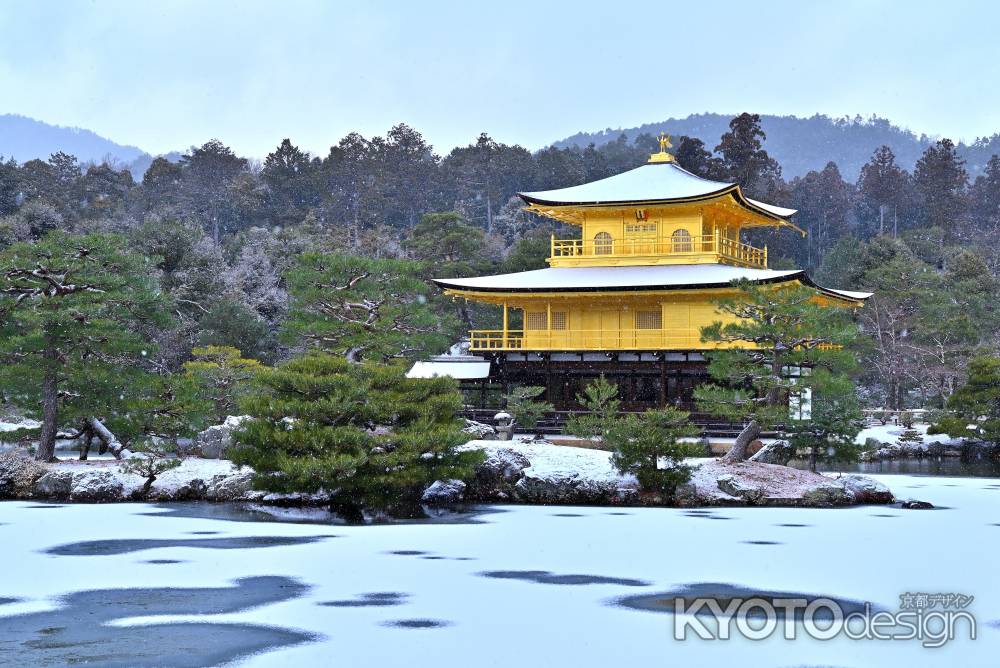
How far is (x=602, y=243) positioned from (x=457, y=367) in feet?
23.3

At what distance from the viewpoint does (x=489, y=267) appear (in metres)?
54.7

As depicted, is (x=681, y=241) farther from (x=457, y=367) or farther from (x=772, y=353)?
(x=772, y=353)

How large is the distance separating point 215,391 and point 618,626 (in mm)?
22376

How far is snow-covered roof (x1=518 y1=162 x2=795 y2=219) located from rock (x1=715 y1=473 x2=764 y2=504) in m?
A: 15.2

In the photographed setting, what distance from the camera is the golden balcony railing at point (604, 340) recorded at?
34.3 metres

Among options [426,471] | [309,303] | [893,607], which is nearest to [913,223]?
[309,303]

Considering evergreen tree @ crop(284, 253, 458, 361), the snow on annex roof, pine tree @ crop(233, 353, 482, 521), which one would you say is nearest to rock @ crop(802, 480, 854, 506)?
pine tree @ crop(233, 353, 482, 521)

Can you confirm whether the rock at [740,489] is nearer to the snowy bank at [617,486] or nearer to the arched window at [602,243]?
the snowy bank at [617,486]

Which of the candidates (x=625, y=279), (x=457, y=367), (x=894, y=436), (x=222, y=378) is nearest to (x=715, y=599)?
(x=222, y=378)

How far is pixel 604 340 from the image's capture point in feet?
116

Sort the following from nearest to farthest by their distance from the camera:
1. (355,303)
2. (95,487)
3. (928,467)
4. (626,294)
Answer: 1. (95,487)
2. (355,303)
3. (928,467)
4. (626,294)

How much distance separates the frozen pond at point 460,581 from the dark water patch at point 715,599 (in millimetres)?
58

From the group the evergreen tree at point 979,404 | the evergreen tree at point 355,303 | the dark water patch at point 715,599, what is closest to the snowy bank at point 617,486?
the evergreen tree at point 355,303

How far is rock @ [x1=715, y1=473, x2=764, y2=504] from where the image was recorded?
22156 millimetres
